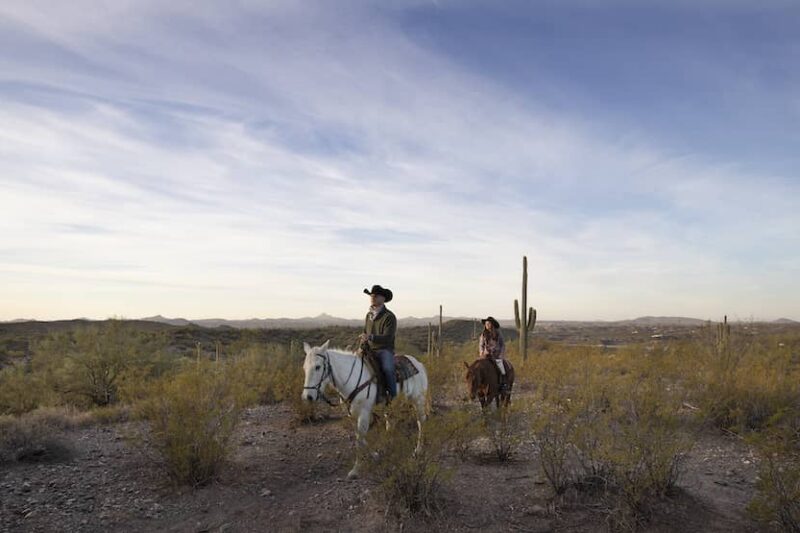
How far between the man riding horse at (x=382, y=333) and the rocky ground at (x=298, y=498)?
141 centimetres

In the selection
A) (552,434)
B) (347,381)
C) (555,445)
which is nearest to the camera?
(555,445)

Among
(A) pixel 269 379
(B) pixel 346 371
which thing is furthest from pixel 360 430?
(A) pixel 269 379

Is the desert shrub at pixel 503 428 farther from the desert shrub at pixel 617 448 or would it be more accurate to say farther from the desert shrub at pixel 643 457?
the desert shrub at pixel 643 457

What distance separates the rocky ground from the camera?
5379mm

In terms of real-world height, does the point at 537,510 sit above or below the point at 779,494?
below

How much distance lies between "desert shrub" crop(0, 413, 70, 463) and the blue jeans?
15.8 feet

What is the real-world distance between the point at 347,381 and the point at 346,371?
13 cm

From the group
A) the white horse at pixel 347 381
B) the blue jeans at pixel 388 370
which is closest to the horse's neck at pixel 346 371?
the white horse at pixel 347 381

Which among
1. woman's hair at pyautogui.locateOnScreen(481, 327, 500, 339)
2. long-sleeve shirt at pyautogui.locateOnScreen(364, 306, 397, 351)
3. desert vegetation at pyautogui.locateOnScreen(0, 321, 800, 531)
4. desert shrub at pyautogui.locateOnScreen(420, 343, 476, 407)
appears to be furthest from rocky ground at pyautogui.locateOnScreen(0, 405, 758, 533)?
desert shrub at pyautogui.locateOnScreen(420, 343, 476, 407)

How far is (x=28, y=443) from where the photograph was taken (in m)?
7.36

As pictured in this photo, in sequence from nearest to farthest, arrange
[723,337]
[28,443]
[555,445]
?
1. [555,445]
2. [28,443]
3. [723,337]

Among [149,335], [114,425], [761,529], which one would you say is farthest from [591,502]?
[149,335]

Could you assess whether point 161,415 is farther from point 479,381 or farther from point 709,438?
point 709,438

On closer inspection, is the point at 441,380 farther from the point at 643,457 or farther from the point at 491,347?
the point at 643,457
